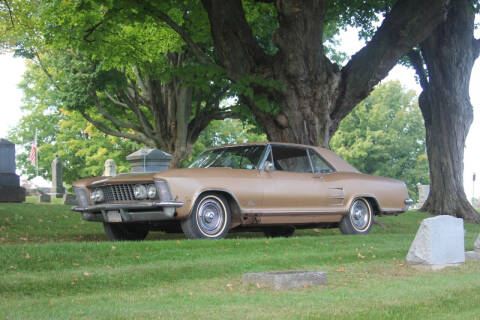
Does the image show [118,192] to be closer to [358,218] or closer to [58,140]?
[358,218]

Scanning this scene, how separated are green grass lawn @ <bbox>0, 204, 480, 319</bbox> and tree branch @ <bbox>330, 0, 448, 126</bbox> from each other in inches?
215

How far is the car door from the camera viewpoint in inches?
419

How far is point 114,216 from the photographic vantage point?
9.77 m

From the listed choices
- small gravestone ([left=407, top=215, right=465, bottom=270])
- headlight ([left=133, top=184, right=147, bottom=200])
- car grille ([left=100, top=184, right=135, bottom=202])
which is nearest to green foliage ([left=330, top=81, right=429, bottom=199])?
small gravestone ([left=407, top=215, right=465, bottom=270])

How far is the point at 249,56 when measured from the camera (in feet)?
48.8

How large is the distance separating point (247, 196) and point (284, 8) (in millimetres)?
5796

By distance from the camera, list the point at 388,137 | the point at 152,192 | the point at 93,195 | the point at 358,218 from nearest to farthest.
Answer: the point at 152,192
the point at 93,195
the point at 358,218
the point at 388,137

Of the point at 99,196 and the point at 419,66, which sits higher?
the point at 419,66

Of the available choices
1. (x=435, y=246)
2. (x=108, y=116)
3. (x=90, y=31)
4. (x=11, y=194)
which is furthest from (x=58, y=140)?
(x=435, y=246)

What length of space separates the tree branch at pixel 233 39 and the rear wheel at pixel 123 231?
5070 mm

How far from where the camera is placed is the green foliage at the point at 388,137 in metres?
54.8

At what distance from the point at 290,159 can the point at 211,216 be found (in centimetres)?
238

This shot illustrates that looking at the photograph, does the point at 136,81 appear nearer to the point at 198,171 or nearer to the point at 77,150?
the point at 77,150

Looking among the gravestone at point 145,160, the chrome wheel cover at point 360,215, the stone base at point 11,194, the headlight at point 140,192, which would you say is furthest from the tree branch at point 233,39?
the stone base at point 11,194
